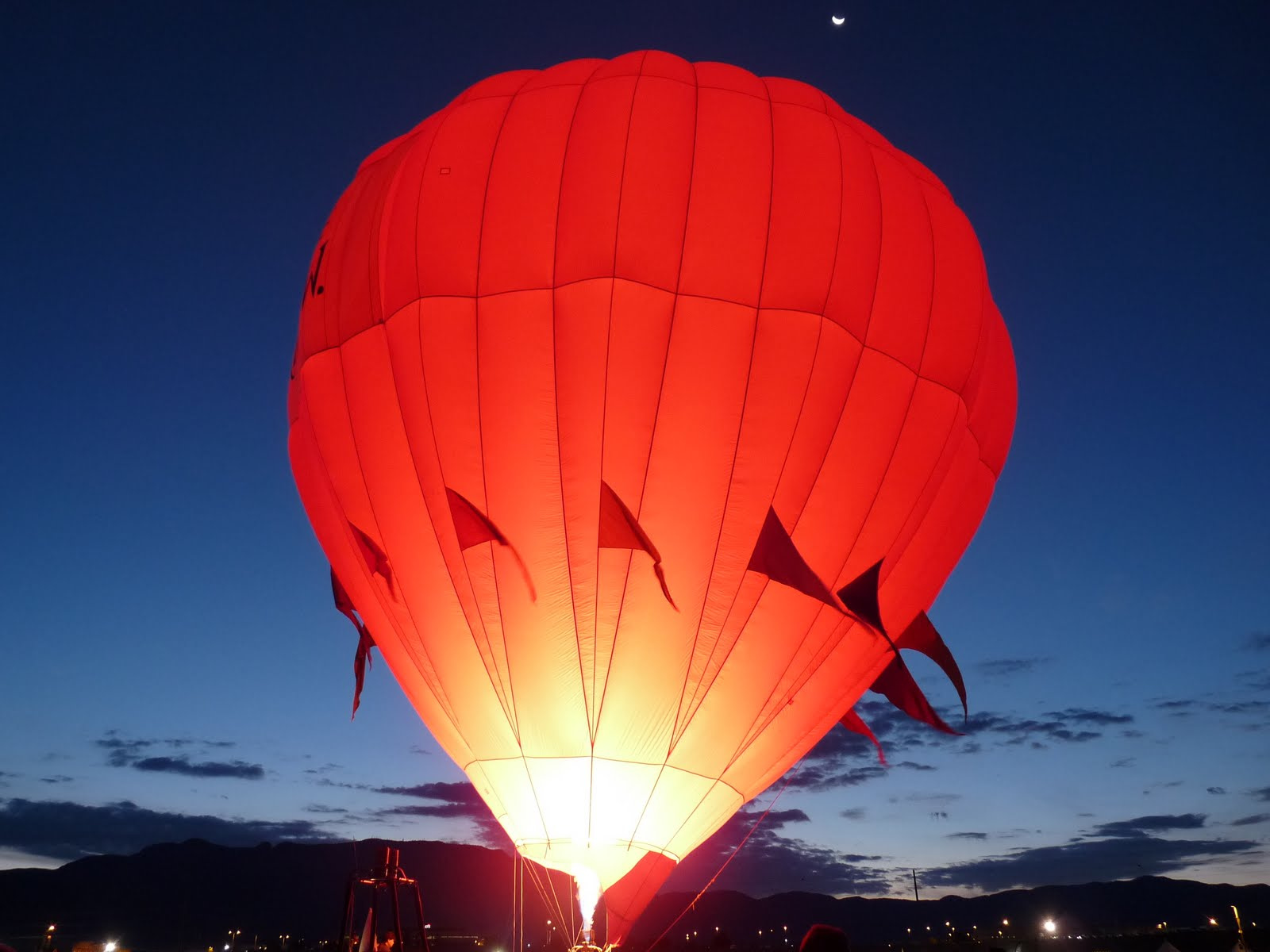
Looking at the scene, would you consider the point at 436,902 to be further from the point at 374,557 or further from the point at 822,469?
the point at 822,469

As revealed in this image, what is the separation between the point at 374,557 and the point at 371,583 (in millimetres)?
342

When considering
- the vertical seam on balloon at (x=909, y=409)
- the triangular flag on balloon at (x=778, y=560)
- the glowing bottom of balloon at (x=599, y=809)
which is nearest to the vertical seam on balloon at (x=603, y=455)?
the glowing bottom of balloon at (x=599, y=809)

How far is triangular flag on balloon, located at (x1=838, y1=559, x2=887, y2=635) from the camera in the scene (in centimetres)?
656

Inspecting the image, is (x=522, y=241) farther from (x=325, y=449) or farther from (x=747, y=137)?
(x=325, y=449)

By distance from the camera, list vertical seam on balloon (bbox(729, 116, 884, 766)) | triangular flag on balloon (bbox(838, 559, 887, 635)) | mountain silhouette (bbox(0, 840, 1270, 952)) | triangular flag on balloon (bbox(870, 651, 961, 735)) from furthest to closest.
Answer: mountain silhouette (bbox(0, 840, 1270, 952))
triangular flag on balloon (bbox(870, 651, 961, 735))
triangular flag on balloon (bbox(838, 559, 887, 635))
vertical seam on balloon (bbox(729, 116, 884, 766))

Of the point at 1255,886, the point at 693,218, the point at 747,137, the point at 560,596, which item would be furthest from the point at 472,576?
the point at 1255,886

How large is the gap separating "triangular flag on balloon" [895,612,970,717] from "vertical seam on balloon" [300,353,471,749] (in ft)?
12.0

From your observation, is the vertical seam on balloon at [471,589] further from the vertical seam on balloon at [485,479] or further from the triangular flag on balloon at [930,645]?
the triangular flag on balloon at [930,645]

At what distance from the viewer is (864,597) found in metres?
6.63

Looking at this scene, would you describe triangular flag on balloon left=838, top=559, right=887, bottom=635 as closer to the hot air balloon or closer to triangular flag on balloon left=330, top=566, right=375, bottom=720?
the hot air balloon

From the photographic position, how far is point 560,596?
20.2ft

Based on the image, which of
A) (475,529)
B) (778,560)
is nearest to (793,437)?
(778,560)

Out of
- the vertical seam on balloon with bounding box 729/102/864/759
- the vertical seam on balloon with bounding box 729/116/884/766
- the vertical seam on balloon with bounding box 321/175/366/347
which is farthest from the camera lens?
the vertical seam on balloon with bounding box 321/175/366/347

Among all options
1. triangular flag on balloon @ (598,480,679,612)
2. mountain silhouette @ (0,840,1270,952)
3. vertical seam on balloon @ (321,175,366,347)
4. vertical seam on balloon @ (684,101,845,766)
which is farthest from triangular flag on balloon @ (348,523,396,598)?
mountain silhouette @ (0,840,1270,952)
